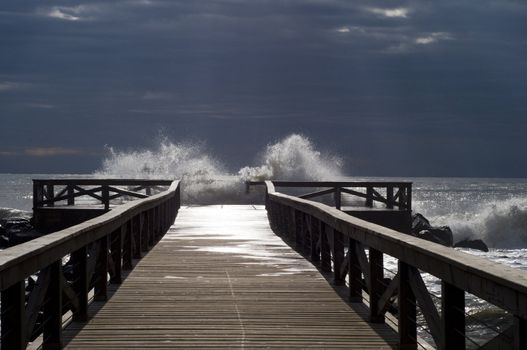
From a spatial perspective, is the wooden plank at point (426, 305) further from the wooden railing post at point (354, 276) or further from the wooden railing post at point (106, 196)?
the wooden railing post at point (106, 196)

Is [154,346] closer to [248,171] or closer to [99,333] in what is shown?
[99,333]

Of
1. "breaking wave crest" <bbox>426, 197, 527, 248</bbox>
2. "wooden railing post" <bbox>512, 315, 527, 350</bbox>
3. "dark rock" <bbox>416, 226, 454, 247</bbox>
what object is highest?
"wooden railing post" <bbox>512, 315, 527, 350</bbox>

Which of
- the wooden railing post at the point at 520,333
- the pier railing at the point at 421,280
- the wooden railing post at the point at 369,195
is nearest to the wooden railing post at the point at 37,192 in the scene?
the wooden railing post at the point at 369,195

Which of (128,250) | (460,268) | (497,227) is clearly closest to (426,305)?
(460,268)

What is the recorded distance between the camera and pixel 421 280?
5715 mm

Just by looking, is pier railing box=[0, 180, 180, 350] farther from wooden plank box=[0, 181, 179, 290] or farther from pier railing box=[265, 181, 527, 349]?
pier railing box=[265, 181, 527, 349]

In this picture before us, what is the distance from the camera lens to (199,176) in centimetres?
4528

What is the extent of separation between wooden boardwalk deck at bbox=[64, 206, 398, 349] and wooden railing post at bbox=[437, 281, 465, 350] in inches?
50.3

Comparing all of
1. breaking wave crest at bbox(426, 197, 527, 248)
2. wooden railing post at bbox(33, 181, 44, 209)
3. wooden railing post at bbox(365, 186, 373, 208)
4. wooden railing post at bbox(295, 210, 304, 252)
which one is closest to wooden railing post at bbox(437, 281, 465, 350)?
wooden railing post at bbox(295, 210, 304, 252)

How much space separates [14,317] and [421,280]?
99.3 inches

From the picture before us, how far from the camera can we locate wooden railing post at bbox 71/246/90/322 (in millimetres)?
7156

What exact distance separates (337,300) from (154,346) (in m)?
2.72

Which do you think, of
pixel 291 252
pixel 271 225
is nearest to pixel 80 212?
pixel 271 225

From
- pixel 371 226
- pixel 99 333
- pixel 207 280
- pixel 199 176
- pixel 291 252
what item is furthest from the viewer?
pixel 199 176
